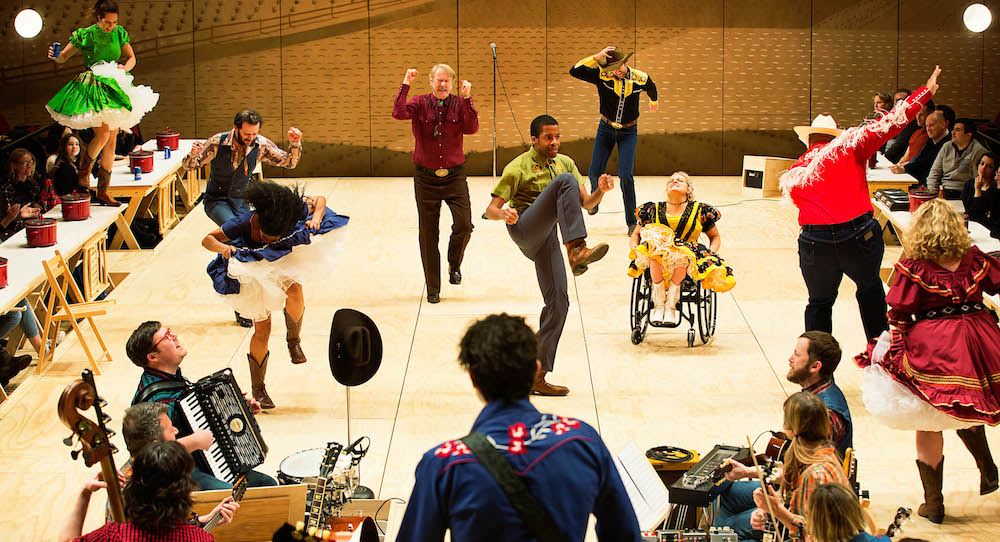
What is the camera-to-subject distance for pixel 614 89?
914 cm

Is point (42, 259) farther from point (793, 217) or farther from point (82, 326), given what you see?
point (793, 217)

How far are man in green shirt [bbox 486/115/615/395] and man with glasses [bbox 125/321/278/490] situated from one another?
1922 mm

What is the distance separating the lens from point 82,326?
24.9ft

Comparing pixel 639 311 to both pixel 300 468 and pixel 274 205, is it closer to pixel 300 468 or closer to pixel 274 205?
pixel 274 205

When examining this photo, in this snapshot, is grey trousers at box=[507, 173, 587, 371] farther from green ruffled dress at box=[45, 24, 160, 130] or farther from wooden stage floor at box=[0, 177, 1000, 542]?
green ruffled dress at box=[45, 24, 160, 130]

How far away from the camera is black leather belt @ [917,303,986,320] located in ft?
15.7

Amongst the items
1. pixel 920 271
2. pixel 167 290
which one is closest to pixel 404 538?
pixel 920 271

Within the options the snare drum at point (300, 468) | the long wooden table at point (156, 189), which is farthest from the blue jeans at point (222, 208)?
the snare drum at point (300, 468)

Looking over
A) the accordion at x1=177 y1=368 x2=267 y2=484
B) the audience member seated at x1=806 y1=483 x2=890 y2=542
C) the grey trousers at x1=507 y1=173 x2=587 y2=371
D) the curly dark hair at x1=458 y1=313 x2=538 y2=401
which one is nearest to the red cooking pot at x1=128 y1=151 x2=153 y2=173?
the grey trousers at x1=507 y1=173 x2=587 y2=371

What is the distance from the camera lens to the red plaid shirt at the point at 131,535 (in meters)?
3.22

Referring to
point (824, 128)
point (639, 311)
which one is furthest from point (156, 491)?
point (639, 311)

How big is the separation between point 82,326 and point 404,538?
559 cm

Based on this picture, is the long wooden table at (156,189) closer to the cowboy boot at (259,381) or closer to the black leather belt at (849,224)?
the cowboy boot at (259,381)

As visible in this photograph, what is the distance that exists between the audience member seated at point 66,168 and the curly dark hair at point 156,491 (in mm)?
6125
